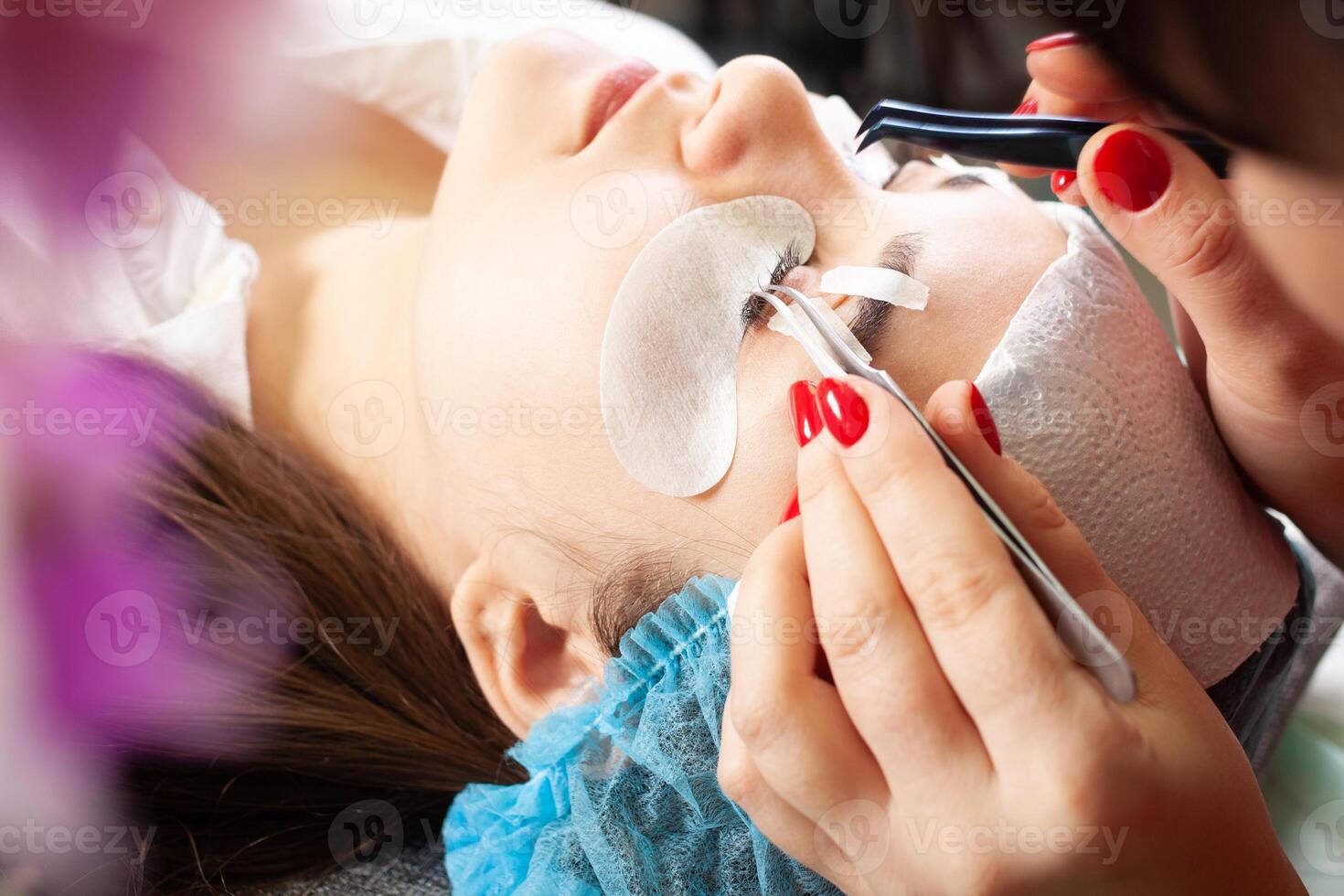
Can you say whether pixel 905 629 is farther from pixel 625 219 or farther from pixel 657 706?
pixel 625 219

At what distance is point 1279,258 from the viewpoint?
0.72 metres

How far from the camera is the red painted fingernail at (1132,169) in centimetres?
69

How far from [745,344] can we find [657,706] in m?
0.30

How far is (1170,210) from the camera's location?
0.69 m

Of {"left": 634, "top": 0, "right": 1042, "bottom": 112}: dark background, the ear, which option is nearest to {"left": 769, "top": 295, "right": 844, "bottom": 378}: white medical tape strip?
the ear

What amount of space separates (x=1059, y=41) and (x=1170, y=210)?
161 mm

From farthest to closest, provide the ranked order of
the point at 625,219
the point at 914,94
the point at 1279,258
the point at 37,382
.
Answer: the point at 914,94 < the point at 37,382 < the point at 625,219 < the point at 1279,258

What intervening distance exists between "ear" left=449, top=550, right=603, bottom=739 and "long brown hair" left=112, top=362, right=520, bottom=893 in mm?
99

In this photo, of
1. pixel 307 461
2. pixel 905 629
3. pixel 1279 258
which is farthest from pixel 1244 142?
pixel 307 461

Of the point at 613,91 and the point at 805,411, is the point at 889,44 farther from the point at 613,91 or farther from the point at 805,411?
the point at 805,411

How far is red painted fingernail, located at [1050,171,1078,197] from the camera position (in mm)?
826

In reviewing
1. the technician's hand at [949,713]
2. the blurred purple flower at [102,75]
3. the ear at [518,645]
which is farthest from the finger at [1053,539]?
the blurred purple flower at [102,75]

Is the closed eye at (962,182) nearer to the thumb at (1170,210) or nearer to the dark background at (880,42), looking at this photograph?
the thumb at (1170,210)

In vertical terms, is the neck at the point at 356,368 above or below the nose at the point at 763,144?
below
